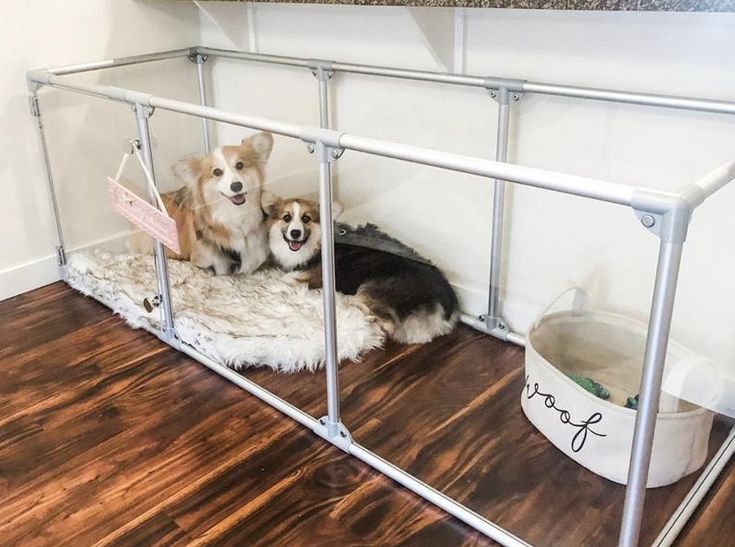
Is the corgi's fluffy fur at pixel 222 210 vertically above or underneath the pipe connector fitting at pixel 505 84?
underneath

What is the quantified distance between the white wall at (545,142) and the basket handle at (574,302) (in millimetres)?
25

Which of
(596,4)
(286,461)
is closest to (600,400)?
(286,461)

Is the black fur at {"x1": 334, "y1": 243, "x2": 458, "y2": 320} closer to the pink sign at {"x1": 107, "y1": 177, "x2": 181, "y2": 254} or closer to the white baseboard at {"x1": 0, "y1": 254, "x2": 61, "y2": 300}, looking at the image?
the pink sign at {"x1": 107, "y1": 177, "x2": 181, "y2": 254}

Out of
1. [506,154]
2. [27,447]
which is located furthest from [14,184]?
[506,154]

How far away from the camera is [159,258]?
6.44 feet

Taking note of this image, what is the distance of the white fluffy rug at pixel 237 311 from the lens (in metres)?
1.83

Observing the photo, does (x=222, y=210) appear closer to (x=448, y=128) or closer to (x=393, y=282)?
(x=393, y=282)

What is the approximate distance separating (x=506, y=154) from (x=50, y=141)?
137cm

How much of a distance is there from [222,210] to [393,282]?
0.49 meters

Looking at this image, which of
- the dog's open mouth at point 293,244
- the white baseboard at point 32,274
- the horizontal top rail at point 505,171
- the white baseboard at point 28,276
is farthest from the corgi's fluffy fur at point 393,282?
the white baseboard at point 28,276

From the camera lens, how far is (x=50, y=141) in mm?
2281

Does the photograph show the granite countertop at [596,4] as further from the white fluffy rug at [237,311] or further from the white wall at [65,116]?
the white wall at [65,116]

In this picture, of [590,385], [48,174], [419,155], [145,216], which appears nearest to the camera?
[419,155]

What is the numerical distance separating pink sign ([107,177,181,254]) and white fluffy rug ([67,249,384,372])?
16 cm
